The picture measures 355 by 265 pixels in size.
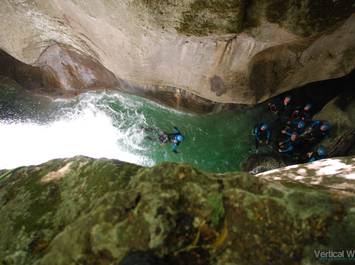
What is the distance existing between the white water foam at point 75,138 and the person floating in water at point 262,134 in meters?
4.23

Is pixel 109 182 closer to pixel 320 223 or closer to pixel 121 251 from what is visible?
pixel 121 251

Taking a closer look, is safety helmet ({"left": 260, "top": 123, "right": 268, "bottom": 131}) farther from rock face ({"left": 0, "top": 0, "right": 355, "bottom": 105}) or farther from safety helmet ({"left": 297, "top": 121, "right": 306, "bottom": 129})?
rock face ({"left": 0, "top": 0, "right": 355, "bottom": 105})

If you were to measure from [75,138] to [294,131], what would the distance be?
894 cm

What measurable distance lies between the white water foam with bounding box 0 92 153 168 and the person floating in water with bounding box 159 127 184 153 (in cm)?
100

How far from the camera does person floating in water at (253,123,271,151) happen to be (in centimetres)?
1095

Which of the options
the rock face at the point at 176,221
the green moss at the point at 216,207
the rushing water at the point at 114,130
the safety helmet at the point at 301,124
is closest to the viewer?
the rock face at the point at 176,221

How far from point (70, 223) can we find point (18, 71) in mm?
11822

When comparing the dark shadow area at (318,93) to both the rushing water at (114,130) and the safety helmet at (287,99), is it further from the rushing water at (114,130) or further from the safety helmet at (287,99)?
the rushing water at (114,130)

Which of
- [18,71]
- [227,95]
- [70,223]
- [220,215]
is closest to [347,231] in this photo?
[220,215]

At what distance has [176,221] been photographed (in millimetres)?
2373

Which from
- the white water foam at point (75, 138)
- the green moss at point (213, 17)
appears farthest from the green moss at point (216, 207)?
the white water foam at point (75, 138)

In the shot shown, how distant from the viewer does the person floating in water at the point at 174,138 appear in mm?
11320

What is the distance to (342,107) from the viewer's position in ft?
34.0

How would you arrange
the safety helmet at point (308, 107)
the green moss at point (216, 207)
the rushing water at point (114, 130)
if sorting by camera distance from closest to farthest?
the green moss at point (216, 207)
the safety helmet at point (308, 107)
the rushing water at point (114, 130)
